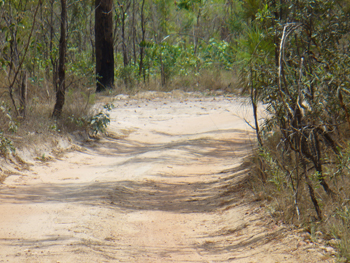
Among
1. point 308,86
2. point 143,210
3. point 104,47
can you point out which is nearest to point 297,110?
point 308,86

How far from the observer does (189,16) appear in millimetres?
21500

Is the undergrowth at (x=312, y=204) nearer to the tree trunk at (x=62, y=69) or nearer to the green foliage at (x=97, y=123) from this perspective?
the green foliage at (x=97, y=123)

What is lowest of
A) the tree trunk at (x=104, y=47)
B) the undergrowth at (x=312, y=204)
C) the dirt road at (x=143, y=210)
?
the dirt road at (x=143, y=210)

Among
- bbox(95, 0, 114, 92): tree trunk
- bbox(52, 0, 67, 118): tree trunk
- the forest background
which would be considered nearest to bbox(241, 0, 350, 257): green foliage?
the forest background

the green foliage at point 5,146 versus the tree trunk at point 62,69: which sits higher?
the tree trunk at point 62,69

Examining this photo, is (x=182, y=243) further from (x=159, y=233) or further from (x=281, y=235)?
(x=281, y=235)

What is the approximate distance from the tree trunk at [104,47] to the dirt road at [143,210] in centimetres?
678

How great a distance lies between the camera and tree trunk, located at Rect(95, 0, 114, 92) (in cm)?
1497

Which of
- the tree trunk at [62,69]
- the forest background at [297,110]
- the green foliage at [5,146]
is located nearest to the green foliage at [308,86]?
the forest background at [297,110]

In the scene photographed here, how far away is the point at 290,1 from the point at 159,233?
279cm

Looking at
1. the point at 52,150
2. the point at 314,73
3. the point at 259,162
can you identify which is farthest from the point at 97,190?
the point at 314,73

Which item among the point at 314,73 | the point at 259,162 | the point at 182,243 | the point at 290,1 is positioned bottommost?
the point at 182,243

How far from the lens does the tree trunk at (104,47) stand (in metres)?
15.0

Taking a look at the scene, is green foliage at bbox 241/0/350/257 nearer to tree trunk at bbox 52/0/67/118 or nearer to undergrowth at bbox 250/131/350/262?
undergrowth at bbox 250/131/350/262
